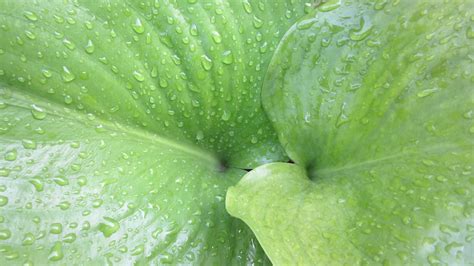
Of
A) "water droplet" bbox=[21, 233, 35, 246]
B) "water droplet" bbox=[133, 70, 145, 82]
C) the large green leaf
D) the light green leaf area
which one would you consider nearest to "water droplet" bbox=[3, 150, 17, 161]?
the large green leaf

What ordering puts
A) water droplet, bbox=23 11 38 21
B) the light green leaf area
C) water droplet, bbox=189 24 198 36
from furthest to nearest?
water droplet, bbox=189 24 198 36 → water droplet, bbox=23 11 38 21 → the light green leaf area

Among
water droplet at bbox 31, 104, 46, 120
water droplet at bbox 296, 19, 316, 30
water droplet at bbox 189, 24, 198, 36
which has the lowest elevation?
water droplet at bbox 296, 19, 316, 30

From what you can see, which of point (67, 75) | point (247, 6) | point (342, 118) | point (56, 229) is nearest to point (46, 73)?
point (67, 75)

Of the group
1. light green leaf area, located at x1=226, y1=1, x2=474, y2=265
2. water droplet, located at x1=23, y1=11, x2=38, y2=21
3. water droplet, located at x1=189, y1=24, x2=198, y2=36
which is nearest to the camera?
light green leaf area, located at x1=226, y1=1, x2=474, y2=265

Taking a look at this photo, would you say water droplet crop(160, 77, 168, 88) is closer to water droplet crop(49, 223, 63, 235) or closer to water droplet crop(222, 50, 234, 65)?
water droplet crop(222, 50, 234, 65)

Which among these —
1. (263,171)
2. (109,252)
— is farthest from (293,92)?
(109,252)

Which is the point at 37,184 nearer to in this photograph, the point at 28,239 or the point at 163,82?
the point at 28,239

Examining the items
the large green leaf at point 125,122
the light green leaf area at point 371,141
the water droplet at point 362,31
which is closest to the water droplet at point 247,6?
the large green leaf at point 125,122
